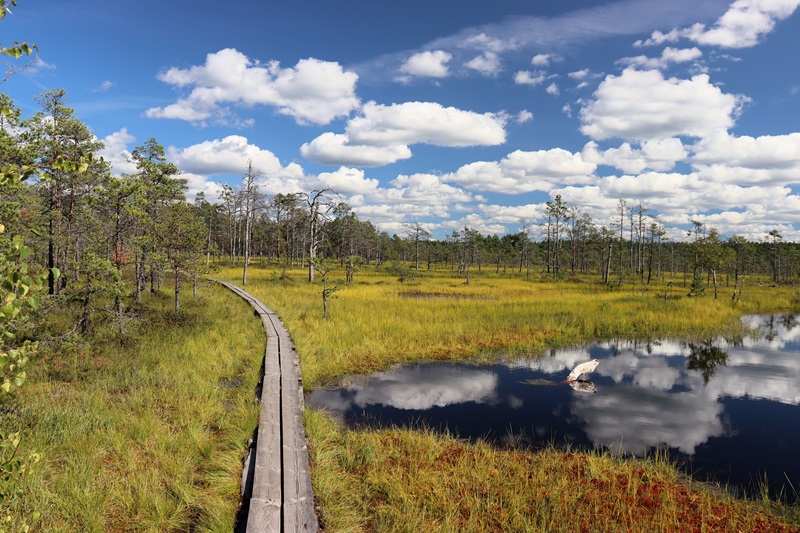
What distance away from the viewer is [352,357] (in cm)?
1398

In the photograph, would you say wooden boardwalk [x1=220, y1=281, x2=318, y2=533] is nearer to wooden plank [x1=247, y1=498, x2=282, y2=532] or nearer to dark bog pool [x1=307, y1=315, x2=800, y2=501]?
wooden plank [x1=247, y1=498, x2=282, y2=532]

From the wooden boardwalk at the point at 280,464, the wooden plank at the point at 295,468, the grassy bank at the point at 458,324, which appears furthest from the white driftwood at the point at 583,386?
the wooden plank at the point at 295,468

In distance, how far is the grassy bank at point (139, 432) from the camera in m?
4.83

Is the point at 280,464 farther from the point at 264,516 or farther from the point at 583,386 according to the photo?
the point at 583,386

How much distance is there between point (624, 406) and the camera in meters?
11.1

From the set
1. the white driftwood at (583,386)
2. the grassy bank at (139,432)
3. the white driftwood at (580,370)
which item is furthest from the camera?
the white driftwood at (580,370)

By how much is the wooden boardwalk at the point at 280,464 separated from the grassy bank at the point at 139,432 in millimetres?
349

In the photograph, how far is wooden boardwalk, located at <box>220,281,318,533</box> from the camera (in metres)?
4.57

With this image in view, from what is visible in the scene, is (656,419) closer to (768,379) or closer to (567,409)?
(567,409)

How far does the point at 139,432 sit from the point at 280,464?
2856mm

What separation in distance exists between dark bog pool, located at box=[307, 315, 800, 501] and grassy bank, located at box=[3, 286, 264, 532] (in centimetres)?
292

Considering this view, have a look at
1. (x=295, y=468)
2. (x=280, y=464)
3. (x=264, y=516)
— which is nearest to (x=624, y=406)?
(x=295, y=468)

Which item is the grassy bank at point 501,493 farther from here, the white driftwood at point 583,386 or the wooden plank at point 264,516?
the white driftwood at point 583,386

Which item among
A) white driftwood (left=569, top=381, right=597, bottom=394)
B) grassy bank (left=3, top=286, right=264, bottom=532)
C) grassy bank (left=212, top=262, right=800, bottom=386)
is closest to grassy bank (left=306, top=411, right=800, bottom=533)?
grassy bank (left=3, top=286, right=264, bottom=532)
